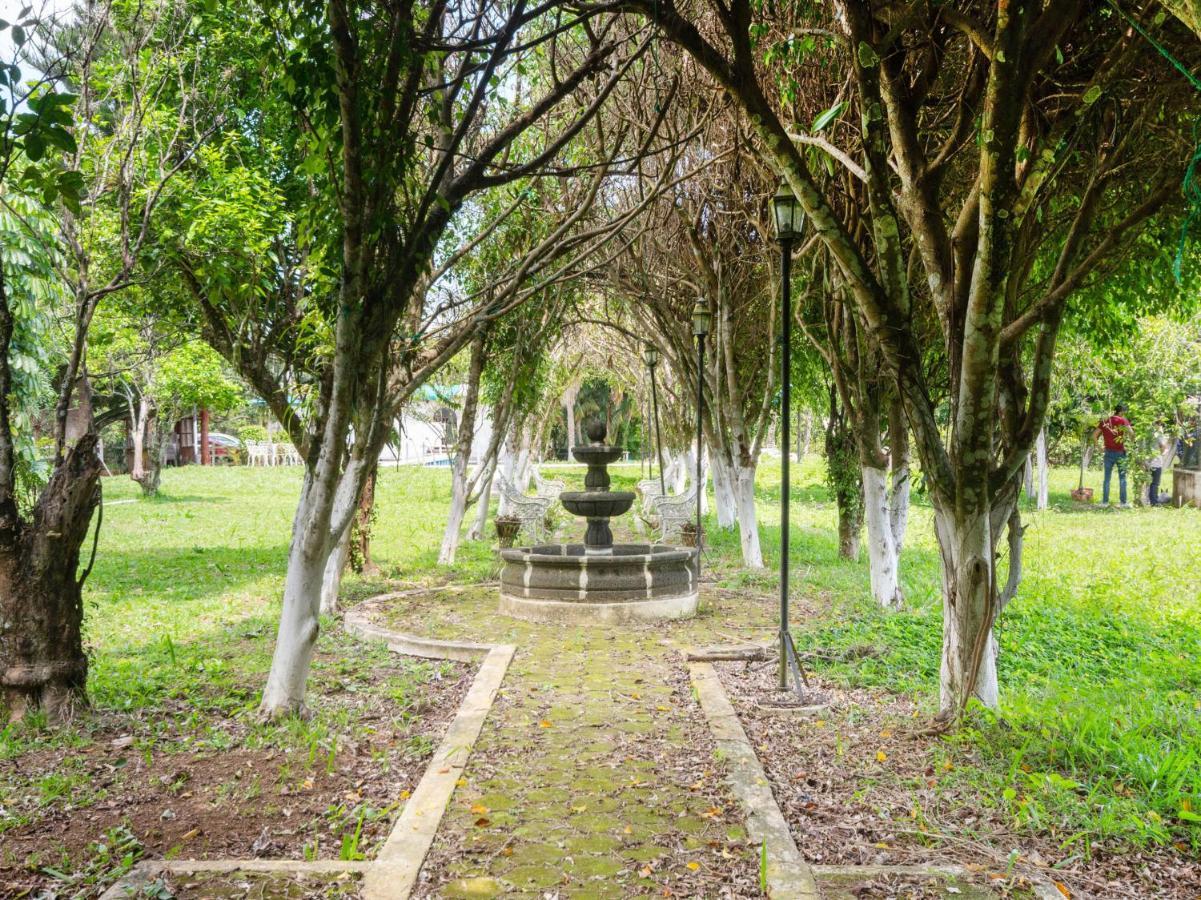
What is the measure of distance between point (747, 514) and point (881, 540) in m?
4.02

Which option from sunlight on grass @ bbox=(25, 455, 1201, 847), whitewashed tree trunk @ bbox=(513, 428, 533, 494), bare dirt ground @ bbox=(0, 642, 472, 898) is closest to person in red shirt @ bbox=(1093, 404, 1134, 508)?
sunlight on grass @ bbox=(25, 455, 1201, 847)

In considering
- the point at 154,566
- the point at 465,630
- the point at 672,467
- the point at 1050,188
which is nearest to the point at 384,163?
the point at 1050,188

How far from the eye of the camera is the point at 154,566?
551 inches

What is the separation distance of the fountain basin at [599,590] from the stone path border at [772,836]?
374 cm

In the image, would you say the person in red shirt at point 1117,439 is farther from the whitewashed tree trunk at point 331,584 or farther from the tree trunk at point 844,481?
the whitewashed tree trunk at point 331,584

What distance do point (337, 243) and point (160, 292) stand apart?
4752 millimetres

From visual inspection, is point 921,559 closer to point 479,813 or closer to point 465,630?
point 465,630

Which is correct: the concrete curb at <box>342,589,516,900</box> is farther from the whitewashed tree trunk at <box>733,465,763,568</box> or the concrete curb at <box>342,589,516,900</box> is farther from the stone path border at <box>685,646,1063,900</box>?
the whitewashed tree trunk at <box>733,465,763,568</box>

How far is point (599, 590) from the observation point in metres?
10.2

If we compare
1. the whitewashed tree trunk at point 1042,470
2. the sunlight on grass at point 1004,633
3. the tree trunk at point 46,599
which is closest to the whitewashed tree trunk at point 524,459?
the sunlight on grass at point 1004,633

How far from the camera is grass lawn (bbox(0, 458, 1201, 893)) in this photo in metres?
4.55

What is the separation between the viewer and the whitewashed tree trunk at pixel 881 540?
32.9 feet

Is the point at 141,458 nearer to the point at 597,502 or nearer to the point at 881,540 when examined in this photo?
the point at 597,502

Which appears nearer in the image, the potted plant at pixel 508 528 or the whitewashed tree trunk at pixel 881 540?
the whitewashed tree trunk at pixel 881 540
